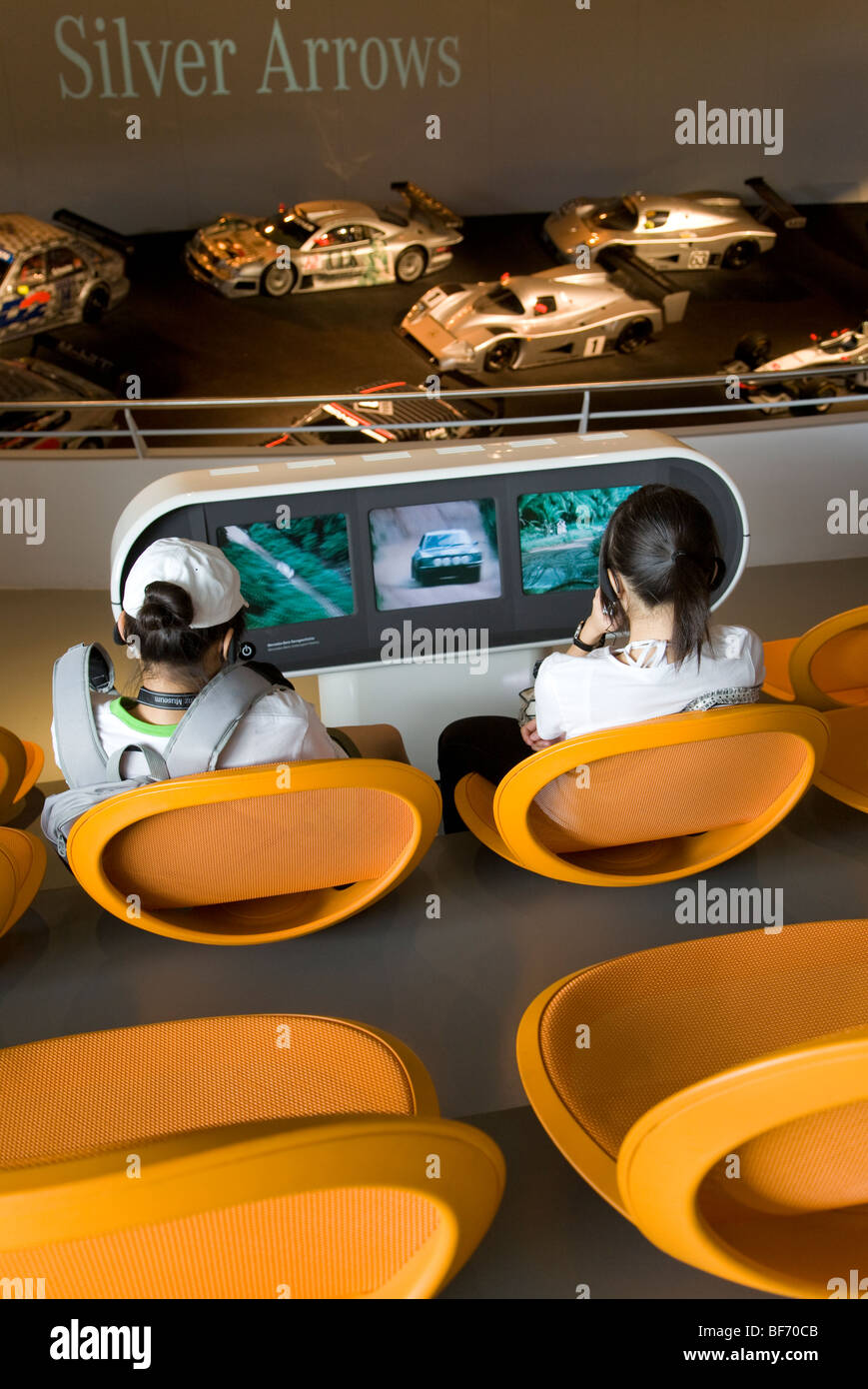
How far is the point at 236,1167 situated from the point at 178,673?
117 cm

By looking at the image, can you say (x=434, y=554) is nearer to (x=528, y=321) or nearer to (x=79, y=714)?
(x=79, y=714)

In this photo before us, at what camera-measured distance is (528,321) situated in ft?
25.5

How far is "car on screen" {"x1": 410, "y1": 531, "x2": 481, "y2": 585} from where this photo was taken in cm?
295

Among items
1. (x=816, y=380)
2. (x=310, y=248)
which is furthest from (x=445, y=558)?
(x=310, y=248)

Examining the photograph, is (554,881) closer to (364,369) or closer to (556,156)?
(364,369)

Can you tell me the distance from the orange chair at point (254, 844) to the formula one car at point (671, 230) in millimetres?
8500

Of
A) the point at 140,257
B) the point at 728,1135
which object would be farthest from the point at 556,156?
the point at 728,1135

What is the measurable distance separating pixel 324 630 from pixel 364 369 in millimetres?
6171

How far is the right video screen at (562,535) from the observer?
2.98 m

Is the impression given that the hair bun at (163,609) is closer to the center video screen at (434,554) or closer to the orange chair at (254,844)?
the orange chair at (254,844)

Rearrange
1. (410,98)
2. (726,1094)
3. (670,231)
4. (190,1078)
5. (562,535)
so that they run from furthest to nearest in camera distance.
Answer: (410,98) → (670,231) → (562,535) → (190,1078) → (726,1094)

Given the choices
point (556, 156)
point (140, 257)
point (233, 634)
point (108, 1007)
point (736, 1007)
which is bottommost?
point (108, 1007)

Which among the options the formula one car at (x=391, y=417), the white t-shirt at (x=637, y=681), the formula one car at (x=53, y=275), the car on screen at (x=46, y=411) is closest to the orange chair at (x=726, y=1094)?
the white t-shirt at (x=637, y=681)
